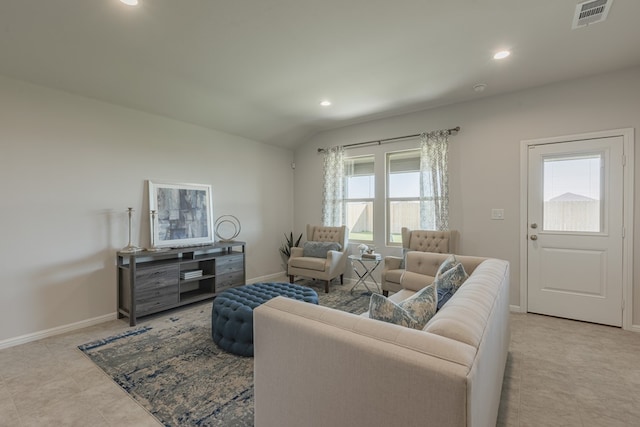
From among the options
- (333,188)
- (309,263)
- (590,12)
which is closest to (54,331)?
(309,263)

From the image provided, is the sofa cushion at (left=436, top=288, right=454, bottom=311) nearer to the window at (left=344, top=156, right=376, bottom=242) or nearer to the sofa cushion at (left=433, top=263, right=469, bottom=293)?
the sofa cushion at (left=433, top=263, right=469, bottom=293)

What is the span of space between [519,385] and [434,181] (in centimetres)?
263

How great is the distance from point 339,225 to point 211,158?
7.91 feet

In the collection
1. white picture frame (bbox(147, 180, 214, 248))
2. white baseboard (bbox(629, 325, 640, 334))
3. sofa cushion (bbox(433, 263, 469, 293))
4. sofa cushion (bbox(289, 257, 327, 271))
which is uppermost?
white picture frame (bbox(147, 180, 214, 248))

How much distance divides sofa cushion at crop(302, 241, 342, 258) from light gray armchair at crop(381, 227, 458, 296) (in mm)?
981

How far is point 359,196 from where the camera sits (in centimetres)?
501

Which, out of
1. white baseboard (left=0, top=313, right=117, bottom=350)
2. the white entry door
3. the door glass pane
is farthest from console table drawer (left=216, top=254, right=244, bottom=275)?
the door glass pane

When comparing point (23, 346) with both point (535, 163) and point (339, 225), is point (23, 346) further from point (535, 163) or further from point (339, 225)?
point (535, 163)

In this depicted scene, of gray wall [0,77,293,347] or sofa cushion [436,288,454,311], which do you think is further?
gray wall [0,77,293,347]

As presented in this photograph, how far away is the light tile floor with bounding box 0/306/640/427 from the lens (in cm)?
172

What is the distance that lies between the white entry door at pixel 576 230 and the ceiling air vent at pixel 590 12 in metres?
1.42

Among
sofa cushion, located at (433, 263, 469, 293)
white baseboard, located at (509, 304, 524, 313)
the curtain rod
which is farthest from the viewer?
the curtain rod

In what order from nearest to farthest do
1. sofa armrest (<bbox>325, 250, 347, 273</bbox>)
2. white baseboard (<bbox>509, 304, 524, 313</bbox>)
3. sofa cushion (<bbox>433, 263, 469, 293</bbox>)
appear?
sofa cushion (<bbox>433, 263, 469, 293</bbox>), white baseboard (<bbox>509, 304, 524, 313</bbox>), sofa armrest (<bbox>325, 250, 347, 273</bbox>)

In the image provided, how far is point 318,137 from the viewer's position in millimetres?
5383
